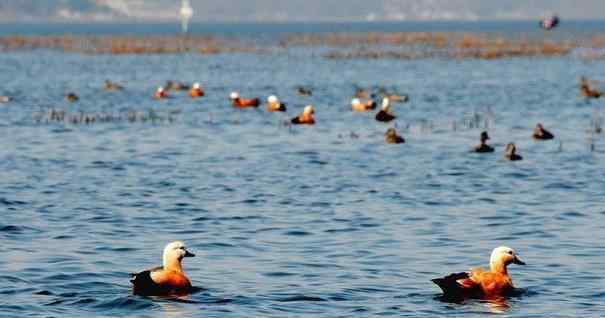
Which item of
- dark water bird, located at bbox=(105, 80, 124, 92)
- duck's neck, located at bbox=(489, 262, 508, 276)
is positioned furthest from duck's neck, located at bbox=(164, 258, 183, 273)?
dark water bird, located at bbox=(105, 80, 124, 92)

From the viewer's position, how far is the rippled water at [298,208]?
20.8m

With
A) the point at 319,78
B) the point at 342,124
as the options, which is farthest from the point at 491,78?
the point at 342,124

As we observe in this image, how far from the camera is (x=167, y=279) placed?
2034 centimetres

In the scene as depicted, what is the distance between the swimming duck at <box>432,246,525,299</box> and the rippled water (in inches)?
10.1

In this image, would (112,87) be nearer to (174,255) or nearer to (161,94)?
(161,94)

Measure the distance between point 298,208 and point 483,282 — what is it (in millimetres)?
9930

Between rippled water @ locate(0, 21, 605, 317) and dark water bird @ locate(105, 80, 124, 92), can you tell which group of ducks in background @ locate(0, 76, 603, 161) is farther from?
rippled water @ locate(0, 21, 605, 317)

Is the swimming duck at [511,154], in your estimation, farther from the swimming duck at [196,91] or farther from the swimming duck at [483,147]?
the swimming duck at [196,91]

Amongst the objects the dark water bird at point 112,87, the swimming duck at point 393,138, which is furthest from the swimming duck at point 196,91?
the swimming duck at point 393,138

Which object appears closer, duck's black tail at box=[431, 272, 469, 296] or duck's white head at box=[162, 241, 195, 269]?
duck's black tail at box=[431, 272, 469, 296]

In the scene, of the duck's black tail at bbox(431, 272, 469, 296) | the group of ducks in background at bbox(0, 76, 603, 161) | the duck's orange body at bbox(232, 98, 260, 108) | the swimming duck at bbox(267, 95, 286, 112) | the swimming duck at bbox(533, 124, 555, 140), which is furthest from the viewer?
the duck's orange body at bbox(232, 98, 260, 108)

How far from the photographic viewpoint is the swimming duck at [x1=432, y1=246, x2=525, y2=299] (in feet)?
65.8

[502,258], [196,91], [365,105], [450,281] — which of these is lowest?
[196,91]

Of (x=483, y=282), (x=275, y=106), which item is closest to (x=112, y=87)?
(x=275, y=106)
